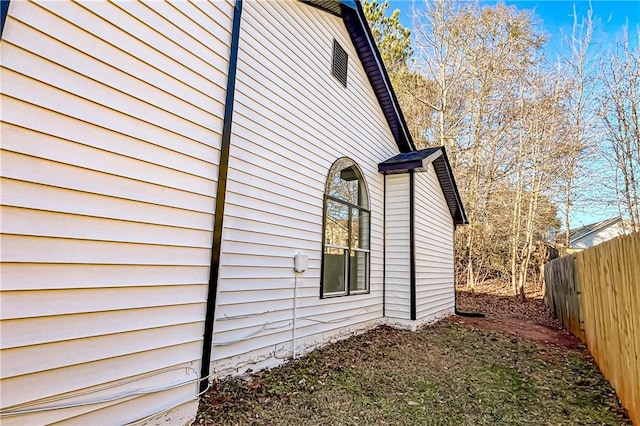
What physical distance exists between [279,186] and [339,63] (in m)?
3.33

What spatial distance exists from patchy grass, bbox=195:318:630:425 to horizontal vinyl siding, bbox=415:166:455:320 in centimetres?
223

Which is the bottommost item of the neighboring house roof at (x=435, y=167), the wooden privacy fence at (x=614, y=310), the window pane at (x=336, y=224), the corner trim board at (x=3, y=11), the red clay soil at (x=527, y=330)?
the red clay soil at (x=527, y=330)

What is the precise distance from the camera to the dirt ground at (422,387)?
127 inches

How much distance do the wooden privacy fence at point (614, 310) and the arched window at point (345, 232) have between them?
11.9 feet

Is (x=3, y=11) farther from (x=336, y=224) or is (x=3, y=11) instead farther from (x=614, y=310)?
(x=614, y=310)

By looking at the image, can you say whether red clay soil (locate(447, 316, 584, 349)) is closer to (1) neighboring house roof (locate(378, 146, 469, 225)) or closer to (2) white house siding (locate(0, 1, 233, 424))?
(1) neighboring house roof (locate(378, 146, 469, 225))

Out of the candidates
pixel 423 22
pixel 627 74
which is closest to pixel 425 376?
pixel 627 74

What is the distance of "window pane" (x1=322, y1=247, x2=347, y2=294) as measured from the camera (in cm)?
550

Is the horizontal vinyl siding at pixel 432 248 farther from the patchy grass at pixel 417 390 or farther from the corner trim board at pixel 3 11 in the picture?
the corner trim board at pixel 3 11

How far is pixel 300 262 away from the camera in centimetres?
473

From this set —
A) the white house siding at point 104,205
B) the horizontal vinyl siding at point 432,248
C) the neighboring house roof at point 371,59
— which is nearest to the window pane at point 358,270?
the horizontal vinyl siding at point 432,248

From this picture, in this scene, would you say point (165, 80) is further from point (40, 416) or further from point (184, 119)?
point (40, 416)

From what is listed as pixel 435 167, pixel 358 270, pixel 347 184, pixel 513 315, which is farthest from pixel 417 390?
pixel 513 315

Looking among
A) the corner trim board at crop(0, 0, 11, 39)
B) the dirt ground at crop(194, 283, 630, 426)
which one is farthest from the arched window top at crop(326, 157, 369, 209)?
the corner trim board at crop(0, 0, 11, 39)
